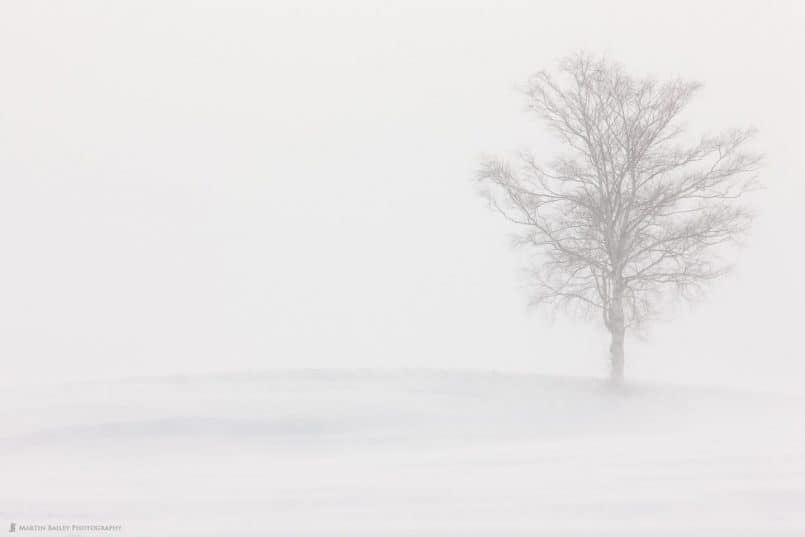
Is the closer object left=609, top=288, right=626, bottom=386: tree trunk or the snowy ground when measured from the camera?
the snowy ground

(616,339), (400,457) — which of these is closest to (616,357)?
(616,339)

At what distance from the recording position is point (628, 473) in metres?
14.2

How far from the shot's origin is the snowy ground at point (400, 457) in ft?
40.4

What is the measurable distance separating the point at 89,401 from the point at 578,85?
11.3m

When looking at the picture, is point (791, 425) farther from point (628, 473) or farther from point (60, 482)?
point (60, 482)

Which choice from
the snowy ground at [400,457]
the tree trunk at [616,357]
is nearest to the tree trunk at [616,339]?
the tree trunk at [616,357]

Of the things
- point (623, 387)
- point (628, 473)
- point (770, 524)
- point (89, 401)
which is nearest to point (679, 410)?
point (623, 387)

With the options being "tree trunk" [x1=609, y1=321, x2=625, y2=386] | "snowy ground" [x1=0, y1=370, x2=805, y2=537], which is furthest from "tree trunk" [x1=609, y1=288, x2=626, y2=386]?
"snowy ground" [x1=0, y1=370, x2=805, y2=537]

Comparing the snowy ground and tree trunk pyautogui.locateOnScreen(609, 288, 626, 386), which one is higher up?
tree trunk pyautogui.locateOnScreen(609, 288, 626, 386)

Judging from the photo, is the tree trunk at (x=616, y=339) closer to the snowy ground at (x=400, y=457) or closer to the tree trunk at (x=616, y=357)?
the tree trunk at (x=616, y=357)

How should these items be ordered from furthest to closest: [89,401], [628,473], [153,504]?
[89,401] < [628,473] < [153,504]

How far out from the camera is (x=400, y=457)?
16.5 meters

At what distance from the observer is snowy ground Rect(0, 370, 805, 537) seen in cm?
1233

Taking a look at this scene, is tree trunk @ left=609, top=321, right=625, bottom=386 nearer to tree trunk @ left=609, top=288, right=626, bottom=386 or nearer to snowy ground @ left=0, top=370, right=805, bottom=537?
tree trunk @ left=609, top=288, right=626, bottom=386
